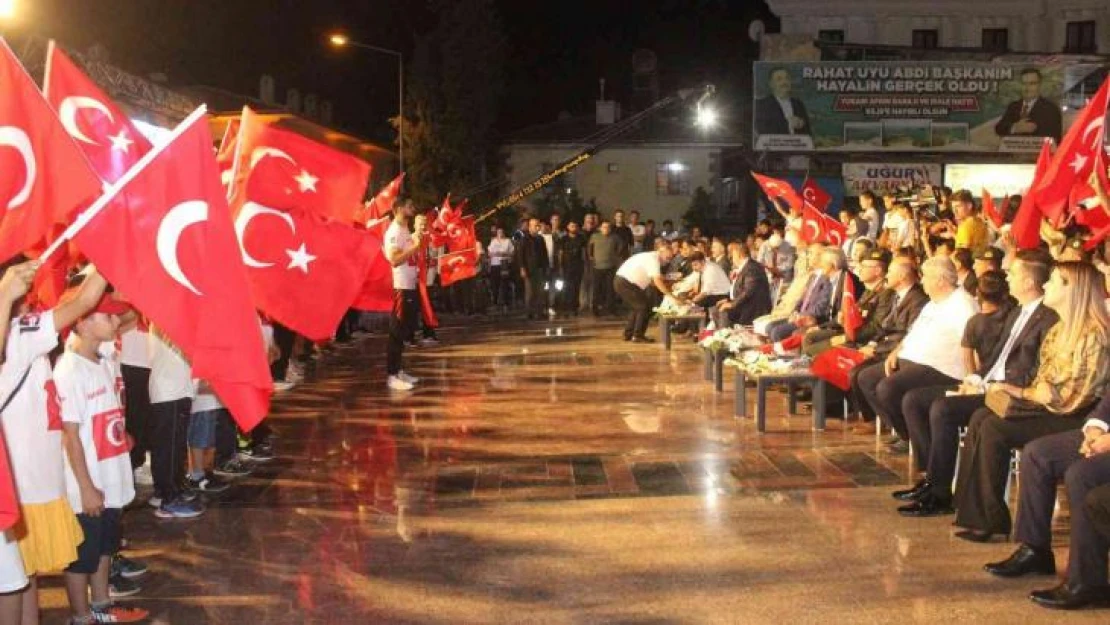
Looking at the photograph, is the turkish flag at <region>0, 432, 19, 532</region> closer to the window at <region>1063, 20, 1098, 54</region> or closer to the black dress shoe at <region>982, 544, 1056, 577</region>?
the black dress shoe at <region>982, 544, 1056, 577</region>

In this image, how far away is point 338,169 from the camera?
9180 mm

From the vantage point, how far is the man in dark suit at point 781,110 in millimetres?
34938

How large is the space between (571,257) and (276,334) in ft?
41.2

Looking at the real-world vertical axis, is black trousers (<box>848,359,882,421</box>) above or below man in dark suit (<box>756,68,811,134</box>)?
below

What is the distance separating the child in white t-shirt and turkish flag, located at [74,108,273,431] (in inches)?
39.4

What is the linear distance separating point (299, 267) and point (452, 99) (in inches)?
1314

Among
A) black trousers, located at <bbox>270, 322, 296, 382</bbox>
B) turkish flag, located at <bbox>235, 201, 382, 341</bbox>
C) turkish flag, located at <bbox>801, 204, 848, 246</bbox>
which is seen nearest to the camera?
turkish flag, located at <bbox>235, 201, 382, 341</bbox>

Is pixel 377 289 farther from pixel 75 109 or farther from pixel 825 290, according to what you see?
pixel 75 109

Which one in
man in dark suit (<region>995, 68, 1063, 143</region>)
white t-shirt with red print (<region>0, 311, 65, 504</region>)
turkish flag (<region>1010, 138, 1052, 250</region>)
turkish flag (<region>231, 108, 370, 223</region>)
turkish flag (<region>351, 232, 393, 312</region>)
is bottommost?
white t-shirt with red print (<region>0, 311, 65, 504</region>)

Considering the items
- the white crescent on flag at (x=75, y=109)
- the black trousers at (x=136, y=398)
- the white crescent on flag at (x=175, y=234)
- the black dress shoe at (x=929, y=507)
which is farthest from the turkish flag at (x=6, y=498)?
the black dress shoe at (x=929, y=507)

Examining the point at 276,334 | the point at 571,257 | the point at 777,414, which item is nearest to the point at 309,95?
the point at 571,257

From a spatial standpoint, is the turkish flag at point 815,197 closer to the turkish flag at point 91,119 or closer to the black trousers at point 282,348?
the black trousers at point 282,348

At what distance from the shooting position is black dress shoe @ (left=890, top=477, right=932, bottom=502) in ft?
26.9

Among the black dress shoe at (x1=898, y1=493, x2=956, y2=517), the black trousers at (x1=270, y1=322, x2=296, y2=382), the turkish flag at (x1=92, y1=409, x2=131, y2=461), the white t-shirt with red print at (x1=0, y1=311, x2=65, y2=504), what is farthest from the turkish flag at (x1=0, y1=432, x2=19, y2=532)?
the black trousers at (x1=270, y1=322, x2=296, y2=382)
